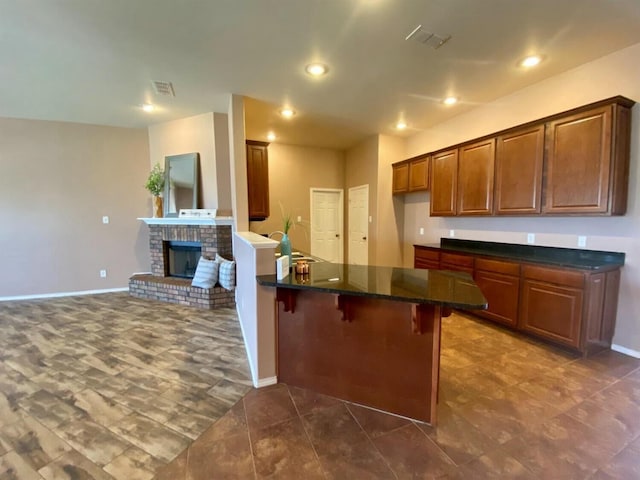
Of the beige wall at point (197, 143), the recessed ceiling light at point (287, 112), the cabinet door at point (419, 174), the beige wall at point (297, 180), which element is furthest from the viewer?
the beige wall at point (297, 180)

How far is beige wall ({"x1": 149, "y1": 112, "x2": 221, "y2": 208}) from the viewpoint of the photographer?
14.4ft

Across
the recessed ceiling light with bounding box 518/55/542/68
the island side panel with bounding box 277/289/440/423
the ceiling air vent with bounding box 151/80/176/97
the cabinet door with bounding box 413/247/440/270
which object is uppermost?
the ceiling air vent with bounding box 151/80/176/97

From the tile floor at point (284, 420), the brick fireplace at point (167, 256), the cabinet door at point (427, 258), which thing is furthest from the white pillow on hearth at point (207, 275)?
the cabinet door at point (427, 258)

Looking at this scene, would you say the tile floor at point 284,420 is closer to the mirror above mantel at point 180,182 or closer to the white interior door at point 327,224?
the mirror above mantel at point 180,182

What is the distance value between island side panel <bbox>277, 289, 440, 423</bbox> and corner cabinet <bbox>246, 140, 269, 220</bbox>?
2469mm

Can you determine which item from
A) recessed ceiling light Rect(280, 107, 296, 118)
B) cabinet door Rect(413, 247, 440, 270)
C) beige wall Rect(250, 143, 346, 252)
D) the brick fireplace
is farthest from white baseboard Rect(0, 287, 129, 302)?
cabinet door Rect(413, 247, 440, 270)

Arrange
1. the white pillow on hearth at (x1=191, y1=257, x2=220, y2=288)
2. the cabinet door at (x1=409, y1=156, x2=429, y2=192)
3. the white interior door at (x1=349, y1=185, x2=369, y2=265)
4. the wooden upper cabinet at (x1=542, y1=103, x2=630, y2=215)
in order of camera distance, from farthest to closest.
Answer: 1. the white interior door at (x1=349, y1=185, x2=369, y2=265)
2. the cabinet door at (x1=409, y1=156, x2=429, y2=192)
3. the white pillow on hearth at (x1=191, y1=257, x2=220, y2=288)
4. the wooden upper cabinet at (x1=542, y1=103, x2=630, y2=215)

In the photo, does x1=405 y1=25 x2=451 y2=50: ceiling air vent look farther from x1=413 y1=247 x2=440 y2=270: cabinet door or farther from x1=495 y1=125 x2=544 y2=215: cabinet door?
x1=413 y1=247 x2=440 y2=270: cabinet door

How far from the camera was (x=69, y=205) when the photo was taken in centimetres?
471

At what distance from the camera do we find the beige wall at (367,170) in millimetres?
5285

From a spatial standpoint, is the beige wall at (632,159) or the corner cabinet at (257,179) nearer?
the beige wall at (632,159)

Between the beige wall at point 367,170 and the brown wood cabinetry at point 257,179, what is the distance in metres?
2.03

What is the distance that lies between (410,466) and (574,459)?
2.93 ft

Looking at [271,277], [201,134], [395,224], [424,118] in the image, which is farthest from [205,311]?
[424,118]
